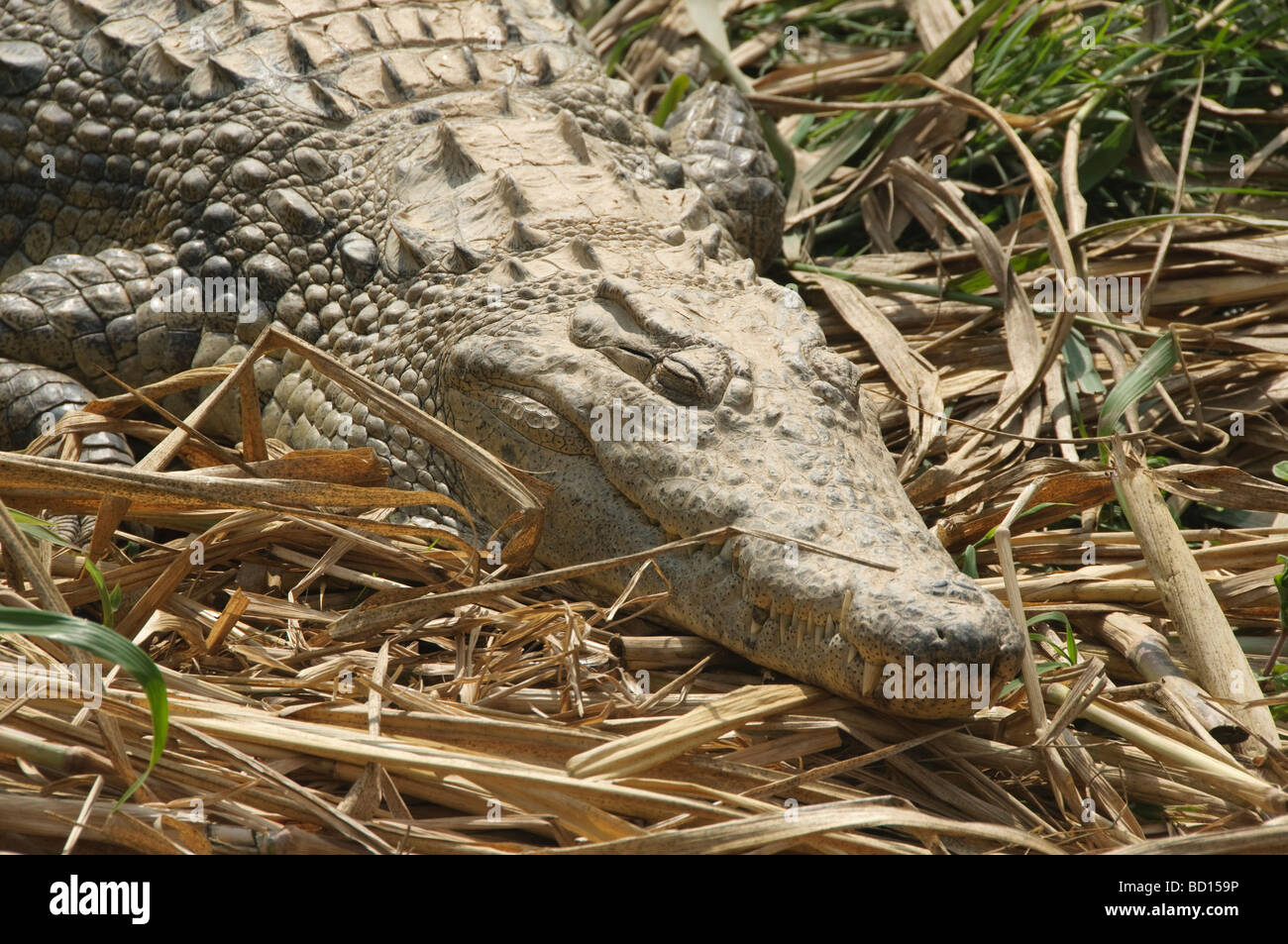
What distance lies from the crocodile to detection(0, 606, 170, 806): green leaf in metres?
1.08

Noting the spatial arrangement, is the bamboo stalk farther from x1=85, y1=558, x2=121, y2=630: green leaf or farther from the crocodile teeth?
x1=85, y1=558, x2=121, y2=630: green leaf

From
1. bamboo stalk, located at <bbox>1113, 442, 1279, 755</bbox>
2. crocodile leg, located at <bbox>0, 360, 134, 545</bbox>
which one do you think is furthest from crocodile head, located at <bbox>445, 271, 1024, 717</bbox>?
crocodile leg, located at <bbox>0, 360, 134, 545</bbox>

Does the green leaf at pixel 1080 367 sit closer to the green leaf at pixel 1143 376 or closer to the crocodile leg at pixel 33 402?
the green leaf at pixel 1143 376

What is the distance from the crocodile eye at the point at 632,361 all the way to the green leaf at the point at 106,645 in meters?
1.29

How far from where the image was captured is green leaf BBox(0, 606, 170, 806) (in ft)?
6.45

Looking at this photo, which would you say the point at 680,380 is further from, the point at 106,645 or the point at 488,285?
the point at 106,645

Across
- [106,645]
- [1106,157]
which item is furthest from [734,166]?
[106,645]

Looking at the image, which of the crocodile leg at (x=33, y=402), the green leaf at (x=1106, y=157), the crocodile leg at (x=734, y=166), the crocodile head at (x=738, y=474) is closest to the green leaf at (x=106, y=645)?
the crocodile head at (x=738, y=474)

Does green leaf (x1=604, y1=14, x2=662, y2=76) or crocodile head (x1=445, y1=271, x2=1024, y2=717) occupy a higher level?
green leaf (x1=604, y1=14, x2=662, y2=76)

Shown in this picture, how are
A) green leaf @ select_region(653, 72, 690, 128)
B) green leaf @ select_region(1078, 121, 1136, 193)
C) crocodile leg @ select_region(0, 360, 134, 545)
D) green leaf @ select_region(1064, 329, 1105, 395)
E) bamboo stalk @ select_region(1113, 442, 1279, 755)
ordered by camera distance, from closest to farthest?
bamboo stalk @ select_region(1113, 442, 1279, 755) → crocodile leg @ select_region(0, 360, 134, 545) → green leaf @ select_region(1064, 329, 1105, 395) → green leaf @ select_region(1078, 121, 1136, 193) → green leaf @ select_region(653, 72, 690, 128)

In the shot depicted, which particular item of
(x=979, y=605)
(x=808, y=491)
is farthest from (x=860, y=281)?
(x=979, y=605)

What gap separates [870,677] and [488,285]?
1.52m

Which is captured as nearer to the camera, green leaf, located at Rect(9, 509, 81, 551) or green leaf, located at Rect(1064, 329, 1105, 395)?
green leaf, located at Rect(9, 509, 81, 551)

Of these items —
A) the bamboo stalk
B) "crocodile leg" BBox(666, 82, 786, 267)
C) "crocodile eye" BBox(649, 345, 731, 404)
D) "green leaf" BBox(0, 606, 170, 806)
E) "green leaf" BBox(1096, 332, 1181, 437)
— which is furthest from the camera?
"crocodile leg" BBox(666, 82, 786, 267)
